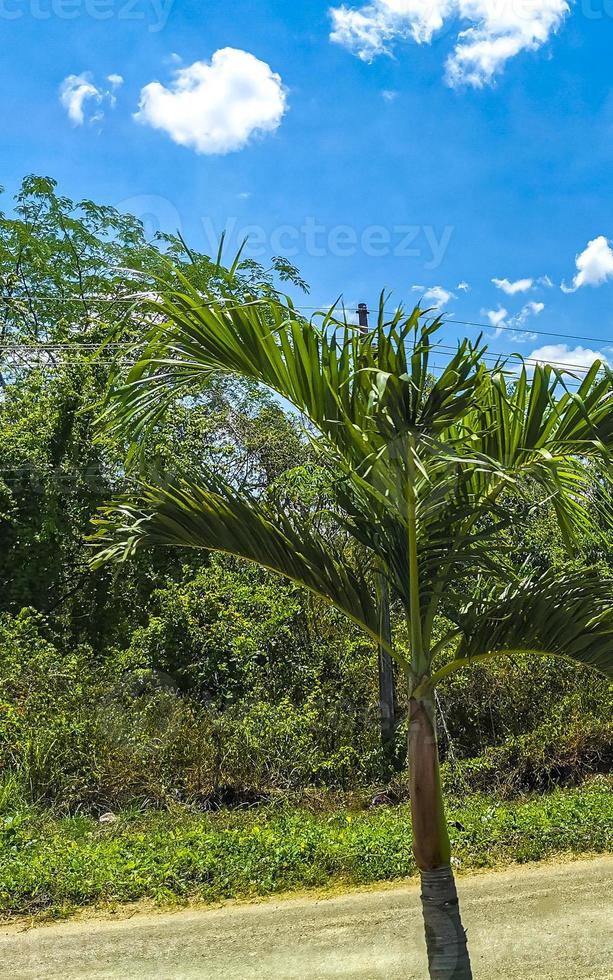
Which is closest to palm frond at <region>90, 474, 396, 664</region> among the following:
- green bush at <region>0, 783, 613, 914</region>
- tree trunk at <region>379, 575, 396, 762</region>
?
green bush at <region>0, 783, 613, 914</region>

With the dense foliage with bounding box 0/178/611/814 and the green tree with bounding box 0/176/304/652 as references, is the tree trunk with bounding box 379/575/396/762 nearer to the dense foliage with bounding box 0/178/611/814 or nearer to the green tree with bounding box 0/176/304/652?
the dense foliage with bounding box 0/178/611/814

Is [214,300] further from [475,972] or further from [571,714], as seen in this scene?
[571,714]

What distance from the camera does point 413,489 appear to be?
10.4 feet

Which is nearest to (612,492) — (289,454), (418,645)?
(418,645)

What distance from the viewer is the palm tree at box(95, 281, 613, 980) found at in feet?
10.2

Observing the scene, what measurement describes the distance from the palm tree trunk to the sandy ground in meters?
0.96

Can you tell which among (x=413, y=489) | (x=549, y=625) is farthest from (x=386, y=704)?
(x=413, y=489)

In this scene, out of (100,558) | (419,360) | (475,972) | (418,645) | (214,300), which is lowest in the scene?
(475,972)

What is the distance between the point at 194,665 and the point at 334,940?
4.40 meters

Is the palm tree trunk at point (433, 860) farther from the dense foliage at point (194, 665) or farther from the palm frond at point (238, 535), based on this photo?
the dense foliage at point (194, 665)

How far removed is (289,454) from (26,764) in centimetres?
523

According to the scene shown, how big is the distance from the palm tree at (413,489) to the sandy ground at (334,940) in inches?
45.0

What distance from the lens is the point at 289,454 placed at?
10.7 m

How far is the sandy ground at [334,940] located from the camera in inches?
159
